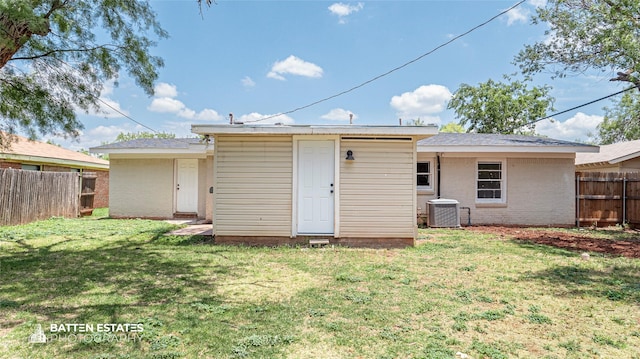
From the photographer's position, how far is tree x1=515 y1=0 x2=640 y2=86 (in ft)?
27.2

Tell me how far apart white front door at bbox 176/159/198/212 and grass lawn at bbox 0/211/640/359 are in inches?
189

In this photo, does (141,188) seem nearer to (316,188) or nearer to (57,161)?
(57,161)

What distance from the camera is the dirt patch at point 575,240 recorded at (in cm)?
653

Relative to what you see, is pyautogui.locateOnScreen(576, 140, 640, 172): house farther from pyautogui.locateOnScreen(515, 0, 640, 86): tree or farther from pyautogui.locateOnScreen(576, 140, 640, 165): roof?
pyautogui.locateOnScreen(515, 0, 640, 86): tree

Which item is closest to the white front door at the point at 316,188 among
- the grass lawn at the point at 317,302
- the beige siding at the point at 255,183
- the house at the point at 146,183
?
the beige siding at the point at 255,183

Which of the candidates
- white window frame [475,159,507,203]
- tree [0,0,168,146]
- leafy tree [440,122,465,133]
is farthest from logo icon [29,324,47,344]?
leafy tree [440,122,465,133]

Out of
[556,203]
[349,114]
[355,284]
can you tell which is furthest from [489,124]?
[355,284]

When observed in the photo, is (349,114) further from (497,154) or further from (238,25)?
(238,25)

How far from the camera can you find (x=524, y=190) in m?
10.1

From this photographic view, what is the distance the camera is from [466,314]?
3316mm

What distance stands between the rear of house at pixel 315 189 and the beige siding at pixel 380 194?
2 centimetres

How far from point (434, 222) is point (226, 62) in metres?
11.5

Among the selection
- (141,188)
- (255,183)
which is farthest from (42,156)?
(255,183)

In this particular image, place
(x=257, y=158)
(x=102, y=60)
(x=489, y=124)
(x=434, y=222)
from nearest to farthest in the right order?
(x=102, y=60)
(x=257, y=158)
(x=434, y=222)
(x=489, y=124)
